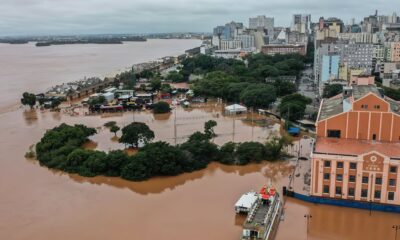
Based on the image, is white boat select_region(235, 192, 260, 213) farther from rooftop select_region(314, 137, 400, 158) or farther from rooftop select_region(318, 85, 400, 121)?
rooftop select_region(318, 85, 400, 121)

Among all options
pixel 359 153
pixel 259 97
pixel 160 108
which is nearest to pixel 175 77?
pixel 160 108

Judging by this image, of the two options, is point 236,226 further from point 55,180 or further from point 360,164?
point 55,180

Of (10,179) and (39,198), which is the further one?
(10,179)

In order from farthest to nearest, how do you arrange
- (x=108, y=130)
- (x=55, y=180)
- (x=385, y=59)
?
1. (x=385, y=59)
2. (x=108, y=130)
3. (x=55, y=180)

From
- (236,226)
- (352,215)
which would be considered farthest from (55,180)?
(352,215)

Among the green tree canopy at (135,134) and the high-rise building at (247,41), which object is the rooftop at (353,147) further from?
the high-rise building at (247,41)

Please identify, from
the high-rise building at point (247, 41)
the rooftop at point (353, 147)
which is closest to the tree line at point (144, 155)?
the rooftop at point (353, 147)
